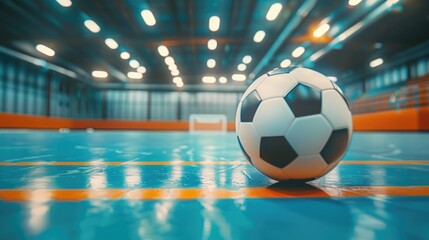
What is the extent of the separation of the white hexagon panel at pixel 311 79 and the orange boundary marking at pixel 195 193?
659 mm

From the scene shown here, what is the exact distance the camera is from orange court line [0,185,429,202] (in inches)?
52.5

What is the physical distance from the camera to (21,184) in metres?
1.64

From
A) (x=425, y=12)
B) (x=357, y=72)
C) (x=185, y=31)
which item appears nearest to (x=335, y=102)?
(x=185, y=31)

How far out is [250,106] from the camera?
1687 mm

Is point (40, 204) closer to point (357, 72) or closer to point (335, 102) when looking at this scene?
point (335, 102)

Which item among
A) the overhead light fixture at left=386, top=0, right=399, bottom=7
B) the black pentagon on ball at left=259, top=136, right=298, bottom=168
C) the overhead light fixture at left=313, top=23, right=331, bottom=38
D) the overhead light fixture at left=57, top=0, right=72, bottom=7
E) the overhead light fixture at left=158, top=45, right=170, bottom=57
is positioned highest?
the overhead light fixture at left=386, top=0, right=399, bottom=7

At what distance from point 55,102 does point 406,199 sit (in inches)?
1162

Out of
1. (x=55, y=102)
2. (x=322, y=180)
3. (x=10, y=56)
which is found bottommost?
(x=322, y=180)

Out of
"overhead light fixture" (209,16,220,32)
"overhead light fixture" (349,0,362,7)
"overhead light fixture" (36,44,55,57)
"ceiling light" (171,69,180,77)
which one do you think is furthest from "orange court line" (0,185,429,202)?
"ceiling light" (171,69,180,77)

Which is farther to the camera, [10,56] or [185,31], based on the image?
[10,56]

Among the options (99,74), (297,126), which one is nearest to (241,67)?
(99,74)

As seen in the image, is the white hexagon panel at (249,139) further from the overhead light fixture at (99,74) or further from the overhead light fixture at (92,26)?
the overhead light fixture at (99,74)

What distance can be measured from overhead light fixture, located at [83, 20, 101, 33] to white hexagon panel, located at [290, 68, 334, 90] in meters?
14.1

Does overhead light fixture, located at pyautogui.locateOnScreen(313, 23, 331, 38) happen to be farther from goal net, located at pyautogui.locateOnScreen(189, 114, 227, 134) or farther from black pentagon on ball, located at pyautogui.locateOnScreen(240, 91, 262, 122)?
goal net, located at pyautogui.locateOnScreen(189, 114, 227, 134)
